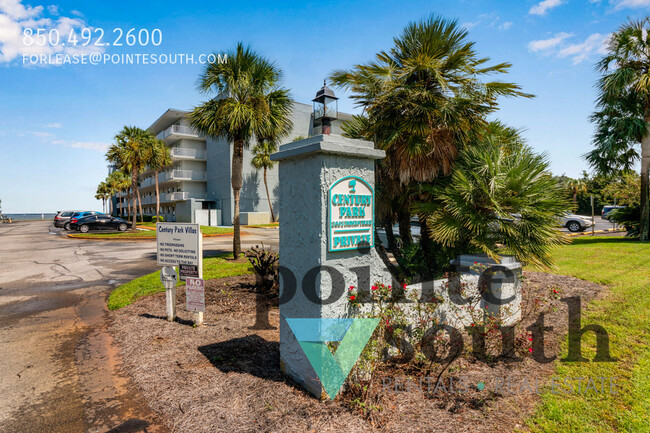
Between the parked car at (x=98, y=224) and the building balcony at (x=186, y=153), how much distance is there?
548 inches

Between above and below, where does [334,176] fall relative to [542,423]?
above

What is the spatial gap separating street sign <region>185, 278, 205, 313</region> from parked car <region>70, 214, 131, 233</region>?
26.1 m

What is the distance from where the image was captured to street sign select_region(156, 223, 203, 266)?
18.7ft

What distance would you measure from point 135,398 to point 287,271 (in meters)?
1.96

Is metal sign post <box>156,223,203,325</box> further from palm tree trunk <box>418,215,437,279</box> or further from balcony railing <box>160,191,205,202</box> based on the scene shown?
balcony railing <box>160,191,205,202</box>

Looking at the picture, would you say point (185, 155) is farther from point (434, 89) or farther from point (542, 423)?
point (542, 423)

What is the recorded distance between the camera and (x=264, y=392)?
345cm

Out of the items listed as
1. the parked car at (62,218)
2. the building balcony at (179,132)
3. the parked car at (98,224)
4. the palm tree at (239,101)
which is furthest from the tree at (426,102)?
the building balcony at (179,132)

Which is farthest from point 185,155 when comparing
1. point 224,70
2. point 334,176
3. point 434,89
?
point 334,176

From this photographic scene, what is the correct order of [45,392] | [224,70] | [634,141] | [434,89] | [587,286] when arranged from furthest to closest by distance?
[634,141]
[224,70]
[587,286]
[434,89]
[45,392]

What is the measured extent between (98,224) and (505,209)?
29448 mm

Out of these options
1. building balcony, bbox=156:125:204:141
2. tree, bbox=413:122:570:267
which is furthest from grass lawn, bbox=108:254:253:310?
building balcony, bbox=156:125:204:141

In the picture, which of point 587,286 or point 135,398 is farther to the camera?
point 587,286

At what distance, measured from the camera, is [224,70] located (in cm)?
1127
